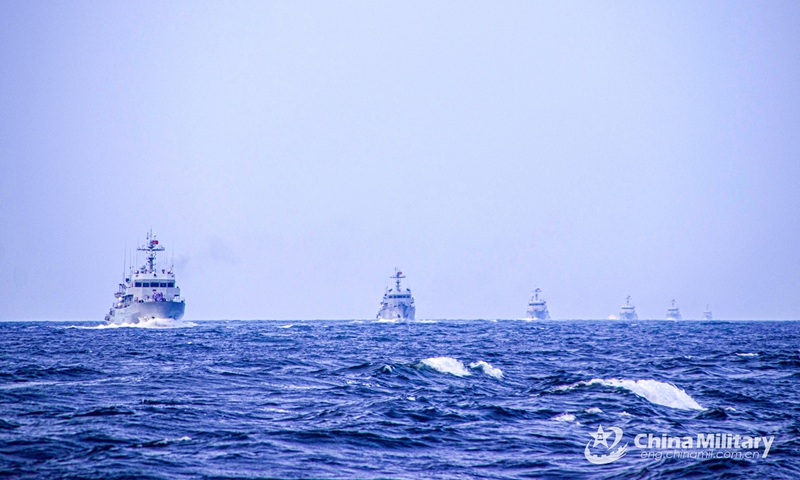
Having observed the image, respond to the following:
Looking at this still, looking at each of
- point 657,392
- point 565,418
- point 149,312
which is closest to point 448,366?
point 657,392

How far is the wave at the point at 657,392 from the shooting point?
23.4m

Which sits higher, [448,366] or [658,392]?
[448,366]

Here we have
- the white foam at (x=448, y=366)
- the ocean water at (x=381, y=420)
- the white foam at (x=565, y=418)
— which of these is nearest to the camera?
the ocean water at (x=381, y=420)

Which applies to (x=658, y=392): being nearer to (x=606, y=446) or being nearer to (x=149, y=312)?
(x=606, y=446)

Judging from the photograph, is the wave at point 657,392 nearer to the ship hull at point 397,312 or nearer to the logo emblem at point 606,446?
the logo emblem at point 606,446

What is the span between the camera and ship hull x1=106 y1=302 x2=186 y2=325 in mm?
104938

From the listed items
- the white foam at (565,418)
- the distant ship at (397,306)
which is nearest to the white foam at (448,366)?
the white foam at (565,418)

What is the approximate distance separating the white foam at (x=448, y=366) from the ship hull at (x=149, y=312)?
79.6 meters

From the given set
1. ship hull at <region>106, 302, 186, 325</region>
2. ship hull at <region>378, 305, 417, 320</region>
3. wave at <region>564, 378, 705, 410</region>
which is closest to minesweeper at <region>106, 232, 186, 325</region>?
ship hull at <region>106, 302, 186, 325</region>

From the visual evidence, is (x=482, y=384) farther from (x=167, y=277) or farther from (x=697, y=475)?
(x=167, y=277)

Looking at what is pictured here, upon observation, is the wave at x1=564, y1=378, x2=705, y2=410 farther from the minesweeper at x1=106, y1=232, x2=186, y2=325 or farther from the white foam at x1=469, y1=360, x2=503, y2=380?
the minesweeper at x1=106, y1=232, x2=186, y2=325

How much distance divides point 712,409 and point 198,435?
15.3 m

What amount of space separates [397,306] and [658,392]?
459 ft

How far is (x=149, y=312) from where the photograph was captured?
10494 centimetres
